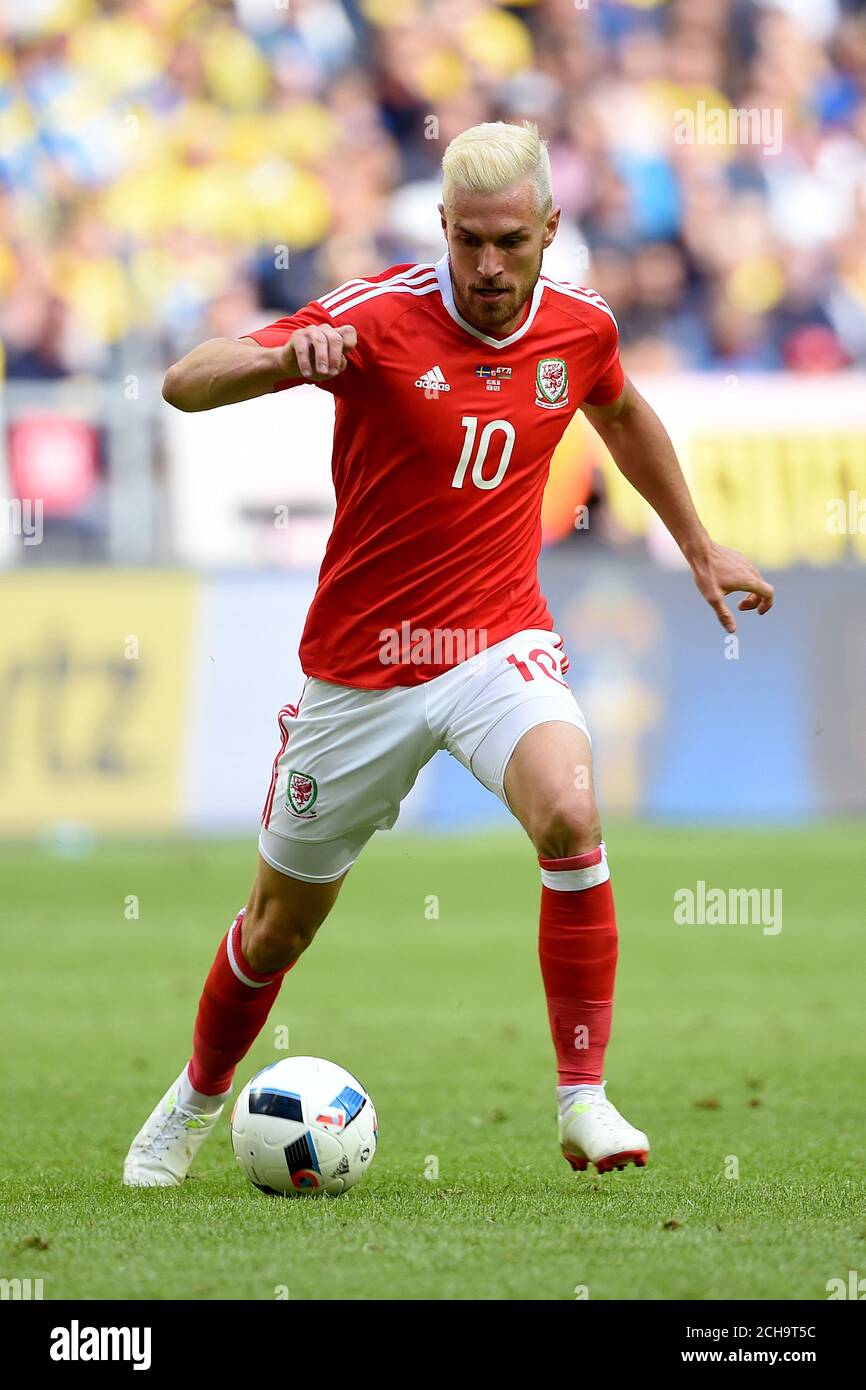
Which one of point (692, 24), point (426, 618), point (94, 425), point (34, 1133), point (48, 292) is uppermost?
point (692, 24)

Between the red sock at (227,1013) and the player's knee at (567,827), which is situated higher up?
the player's knee at (567,827)

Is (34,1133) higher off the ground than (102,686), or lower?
lower

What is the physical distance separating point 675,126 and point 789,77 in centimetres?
154

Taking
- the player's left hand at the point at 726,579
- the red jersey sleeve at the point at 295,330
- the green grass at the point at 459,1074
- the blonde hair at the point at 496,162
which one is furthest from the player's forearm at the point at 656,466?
the green grass at the point at 459,1074

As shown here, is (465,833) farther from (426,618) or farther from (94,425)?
(426,618)

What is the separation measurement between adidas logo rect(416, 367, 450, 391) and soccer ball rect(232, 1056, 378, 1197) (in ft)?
5.87

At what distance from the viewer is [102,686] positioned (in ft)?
43.3

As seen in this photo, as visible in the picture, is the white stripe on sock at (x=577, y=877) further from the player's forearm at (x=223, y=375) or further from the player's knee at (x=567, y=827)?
the player's forearm at (x=223, y=375)

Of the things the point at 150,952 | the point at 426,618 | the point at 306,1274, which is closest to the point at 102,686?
the point at 150,952

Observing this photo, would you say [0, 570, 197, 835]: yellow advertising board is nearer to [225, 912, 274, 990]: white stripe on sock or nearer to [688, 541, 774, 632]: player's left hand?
[225, 912, 274, 990]: white stripe on sock

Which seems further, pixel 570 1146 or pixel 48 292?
pixel 48 292

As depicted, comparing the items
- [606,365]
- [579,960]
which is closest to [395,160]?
[606,365]

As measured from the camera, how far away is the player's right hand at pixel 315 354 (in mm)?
4383

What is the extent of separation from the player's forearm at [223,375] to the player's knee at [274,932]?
1.37m
